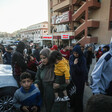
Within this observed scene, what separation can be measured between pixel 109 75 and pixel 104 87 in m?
0.23

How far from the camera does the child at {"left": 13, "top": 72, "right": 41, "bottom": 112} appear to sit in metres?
2.04

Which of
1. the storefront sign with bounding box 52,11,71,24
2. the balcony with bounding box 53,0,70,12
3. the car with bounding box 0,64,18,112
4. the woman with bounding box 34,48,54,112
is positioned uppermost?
the balcony with bounding box 53,0,70,12

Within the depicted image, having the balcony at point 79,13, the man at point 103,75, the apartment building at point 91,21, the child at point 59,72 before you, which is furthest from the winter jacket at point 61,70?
the balcony at point 79,13

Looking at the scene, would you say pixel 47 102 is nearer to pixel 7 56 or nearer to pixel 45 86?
pixel 45 86

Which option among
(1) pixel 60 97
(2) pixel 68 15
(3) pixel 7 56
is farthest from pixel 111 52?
(2) pixel 68 15

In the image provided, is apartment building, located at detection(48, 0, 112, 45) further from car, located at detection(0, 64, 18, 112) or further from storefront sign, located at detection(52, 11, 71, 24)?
car, located at detection(0, 64, 18, 112)

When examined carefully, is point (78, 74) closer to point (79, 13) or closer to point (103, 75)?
point (103, 75)

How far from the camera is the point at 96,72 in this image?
1799mm

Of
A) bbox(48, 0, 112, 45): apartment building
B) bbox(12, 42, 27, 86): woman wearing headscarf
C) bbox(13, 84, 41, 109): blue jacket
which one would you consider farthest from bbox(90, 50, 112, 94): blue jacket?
bbox(48, 0, 112, 45): apartment building

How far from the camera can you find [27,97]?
2070 mm

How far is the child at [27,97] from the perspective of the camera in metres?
2.04

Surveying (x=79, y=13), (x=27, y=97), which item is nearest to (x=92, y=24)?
(x=79, y=13)

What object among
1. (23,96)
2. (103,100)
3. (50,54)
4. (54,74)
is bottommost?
(23,96)

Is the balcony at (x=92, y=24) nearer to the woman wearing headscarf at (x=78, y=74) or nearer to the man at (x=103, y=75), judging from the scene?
the woman wearing headscarf at (x=78, y=74)
